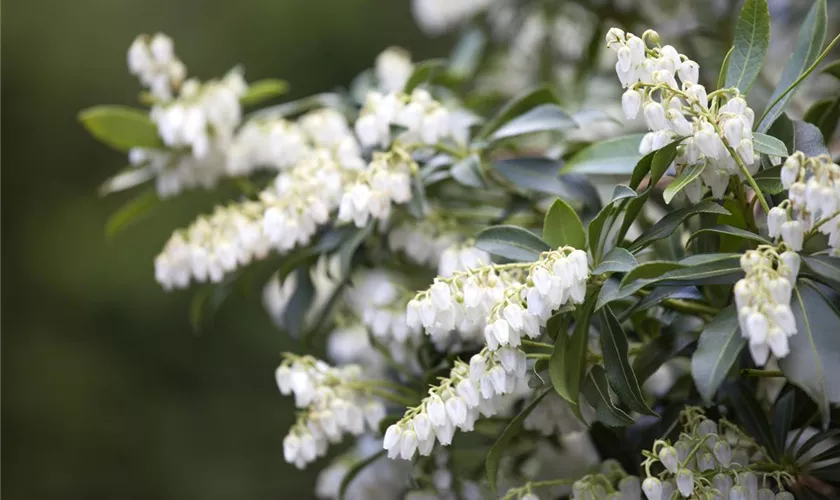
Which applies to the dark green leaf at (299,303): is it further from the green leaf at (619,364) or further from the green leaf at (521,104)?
the green leaf at (619,364)

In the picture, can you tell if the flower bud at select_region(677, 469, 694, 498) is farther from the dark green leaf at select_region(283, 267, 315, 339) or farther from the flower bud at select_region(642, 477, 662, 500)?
the dark green leaf at select_region(283, 267, 315, 339)

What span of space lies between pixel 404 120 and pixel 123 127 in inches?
14.4

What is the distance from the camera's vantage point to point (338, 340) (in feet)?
3.37

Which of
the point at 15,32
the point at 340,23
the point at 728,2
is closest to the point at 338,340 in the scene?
the point at 728,2

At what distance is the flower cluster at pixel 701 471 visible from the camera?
55cm

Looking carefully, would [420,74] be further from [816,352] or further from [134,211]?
[816,352]

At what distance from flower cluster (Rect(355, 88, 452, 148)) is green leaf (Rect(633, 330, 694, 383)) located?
310mm

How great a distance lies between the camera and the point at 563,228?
62 cm

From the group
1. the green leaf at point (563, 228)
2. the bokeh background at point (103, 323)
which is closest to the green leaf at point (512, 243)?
the green leaf at point (563, 228)

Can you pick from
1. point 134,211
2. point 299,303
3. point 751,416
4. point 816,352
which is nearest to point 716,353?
point 816,352

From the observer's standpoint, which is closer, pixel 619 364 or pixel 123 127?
pixel 619 364

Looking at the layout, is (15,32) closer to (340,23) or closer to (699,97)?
(340,23)

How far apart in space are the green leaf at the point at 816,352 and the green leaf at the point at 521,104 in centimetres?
38

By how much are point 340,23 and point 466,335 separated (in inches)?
59.4
